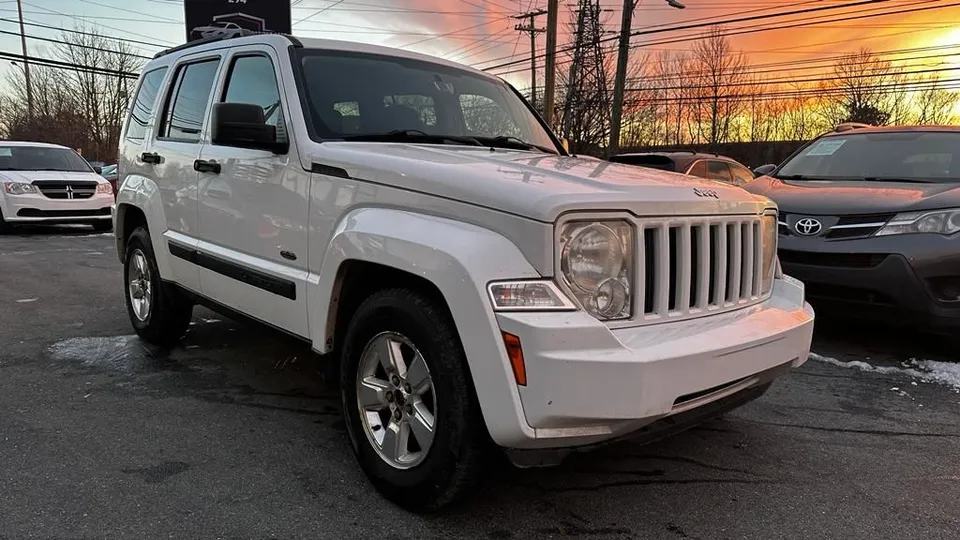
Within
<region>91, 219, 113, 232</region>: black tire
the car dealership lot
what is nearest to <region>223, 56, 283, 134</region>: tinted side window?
the car dealership lot

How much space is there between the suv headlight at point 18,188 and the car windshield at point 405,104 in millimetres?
11157

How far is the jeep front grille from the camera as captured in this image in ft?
7.86

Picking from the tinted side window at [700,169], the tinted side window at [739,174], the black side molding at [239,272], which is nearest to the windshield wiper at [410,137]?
the black side molding at [239,272]

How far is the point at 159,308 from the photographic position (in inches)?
184

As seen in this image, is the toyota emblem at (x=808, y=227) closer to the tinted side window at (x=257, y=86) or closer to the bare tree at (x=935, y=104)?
the tinted side window at (x=257, y=86)

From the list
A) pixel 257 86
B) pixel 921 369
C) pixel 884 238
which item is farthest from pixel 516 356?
pixel 921 369

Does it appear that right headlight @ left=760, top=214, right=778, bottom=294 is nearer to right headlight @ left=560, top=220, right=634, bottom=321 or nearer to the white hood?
the white hood

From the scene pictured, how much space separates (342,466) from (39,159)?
13.0 meters

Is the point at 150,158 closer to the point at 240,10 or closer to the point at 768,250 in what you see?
the point at 768,250

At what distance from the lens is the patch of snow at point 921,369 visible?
14.5 ft

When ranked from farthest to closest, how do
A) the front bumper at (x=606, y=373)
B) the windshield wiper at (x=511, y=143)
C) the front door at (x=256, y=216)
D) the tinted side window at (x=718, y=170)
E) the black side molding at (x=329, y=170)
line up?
1. the tinted side window at (x=718, y=170)
2. the windshield wiper at (x=511, y=143)
3. the front door at (x=256, y=216)
4. the black side molding at (x=329, y=170)
5. the front bumper at (x=606, y=373)

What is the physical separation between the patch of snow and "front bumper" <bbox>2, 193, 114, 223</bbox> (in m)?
12.7

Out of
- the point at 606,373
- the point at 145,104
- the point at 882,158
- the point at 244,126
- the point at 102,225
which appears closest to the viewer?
the point at 606,373

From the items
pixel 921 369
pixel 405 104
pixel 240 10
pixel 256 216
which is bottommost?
pixel 921 369
